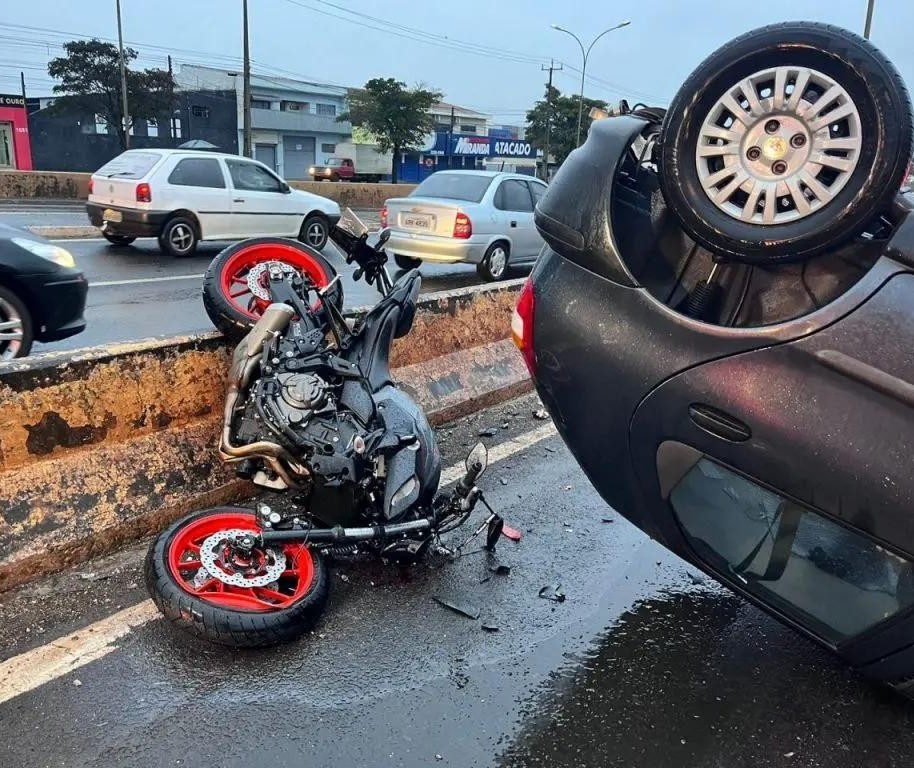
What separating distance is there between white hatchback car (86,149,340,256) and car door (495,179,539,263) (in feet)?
9.89

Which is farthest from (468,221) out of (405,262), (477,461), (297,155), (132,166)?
(297,155)

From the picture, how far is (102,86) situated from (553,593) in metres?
45.2

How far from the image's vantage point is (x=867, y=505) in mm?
2146

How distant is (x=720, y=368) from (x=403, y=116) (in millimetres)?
47591

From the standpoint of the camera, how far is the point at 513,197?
1220 cm

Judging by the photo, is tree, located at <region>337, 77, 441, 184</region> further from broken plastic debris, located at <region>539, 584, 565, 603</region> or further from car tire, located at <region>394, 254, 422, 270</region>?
broken plastic debris, located at <region>539, 584, 565, 603</region>

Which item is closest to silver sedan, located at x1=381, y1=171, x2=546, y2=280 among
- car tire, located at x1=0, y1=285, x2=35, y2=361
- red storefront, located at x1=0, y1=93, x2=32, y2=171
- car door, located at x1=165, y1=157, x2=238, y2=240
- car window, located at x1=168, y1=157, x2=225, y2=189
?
car door, located at x1=165, y1=157, x2=238, y2=240

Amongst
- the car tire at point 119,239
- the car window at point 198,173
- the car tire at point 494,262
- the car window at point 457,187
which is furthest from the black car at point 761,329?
the car tire at point 119,239

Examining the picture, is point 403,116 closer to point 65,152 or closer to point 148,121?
point 148,121

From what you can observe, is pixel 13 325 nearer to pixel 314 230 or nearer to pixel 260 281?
pixel 260 281

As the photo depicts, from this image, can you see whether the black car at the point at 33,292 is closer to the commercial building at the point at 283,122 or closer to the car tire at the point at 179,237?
the car tire at the point at 179,237

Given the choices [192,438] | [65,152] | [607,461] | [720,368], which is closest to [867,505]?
[720,368]

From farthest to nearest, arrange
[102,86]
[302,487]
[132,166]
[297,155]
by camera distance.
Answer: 1. [297,155]
2. [102,86]
3. [132,166]
4. [302,487]

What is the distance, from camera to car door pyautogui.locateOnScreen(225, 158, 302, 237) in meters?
13.3
